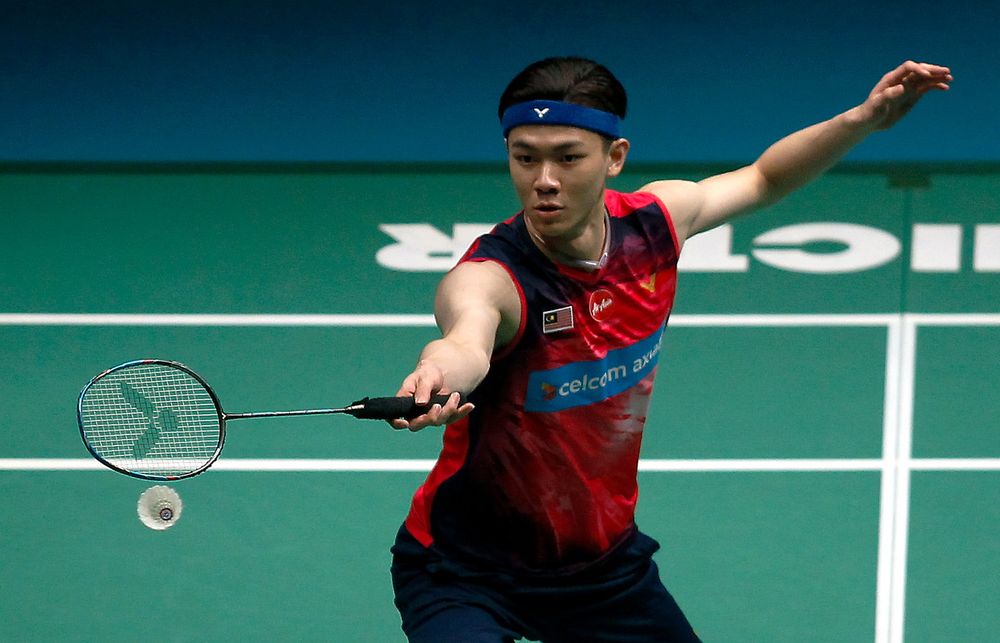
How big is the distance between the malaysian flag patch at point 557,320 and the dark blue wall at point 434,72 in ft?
7.33

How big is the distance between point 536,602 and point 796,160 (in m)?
1.27

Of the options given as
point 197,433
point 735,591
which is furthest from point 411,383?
point 735,591

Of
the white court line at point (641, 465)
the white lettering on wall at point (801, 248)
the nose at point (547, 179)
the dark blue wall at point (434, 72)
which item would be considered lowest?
the white court line at point (641, 465)

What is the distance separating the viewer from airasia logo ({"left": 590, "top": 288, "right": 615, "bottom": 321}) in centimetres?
345

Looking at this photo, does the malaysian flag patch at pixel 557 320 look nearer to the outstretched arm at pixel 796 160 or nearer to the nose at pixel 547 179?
the nose at pixel 547 179

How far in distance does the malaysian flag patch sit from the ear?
0.35 metres

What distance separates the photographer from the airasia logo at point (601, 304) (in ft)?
11.3

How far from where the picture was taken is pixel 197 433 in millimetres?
3986

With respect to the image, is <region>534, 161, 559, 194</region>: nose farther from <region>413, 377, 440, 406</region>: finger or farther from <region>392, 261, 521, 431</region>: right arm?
<region>413, 377, 440, 406</region>: finger

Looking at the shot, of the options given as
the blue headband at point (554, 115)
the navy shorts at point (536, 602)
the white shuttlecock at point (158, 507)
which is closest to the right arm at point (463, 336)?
the blue headband at point (554, 115)

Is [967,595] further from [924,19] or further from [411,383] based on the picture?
[411,383]

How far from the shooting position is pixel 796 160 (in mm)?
3926

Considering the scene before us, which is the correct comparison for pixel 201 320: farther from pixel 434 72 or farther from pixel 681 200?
pixel 681 200

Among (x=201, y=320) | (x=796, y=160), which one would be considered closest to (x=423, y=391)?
(x=796, y=160)
